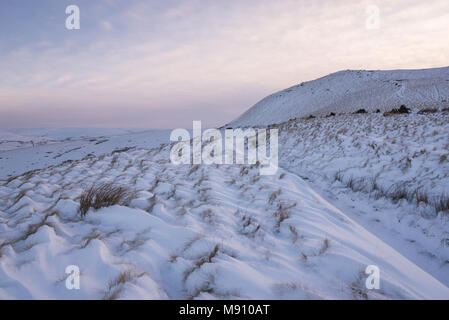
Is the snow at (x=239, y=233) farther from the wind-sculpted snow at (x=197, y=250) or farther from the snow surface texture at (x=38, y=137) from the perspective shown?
the snow surface texture at (x=38, y=137)

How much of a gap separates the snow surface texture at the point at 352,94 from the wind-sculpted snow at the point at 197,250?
98.1 feet

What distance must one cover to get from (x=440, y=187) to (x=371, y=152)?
2.46m

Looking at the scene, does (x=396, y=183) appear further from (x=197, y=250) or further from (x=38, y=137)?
(x=38, y=137)

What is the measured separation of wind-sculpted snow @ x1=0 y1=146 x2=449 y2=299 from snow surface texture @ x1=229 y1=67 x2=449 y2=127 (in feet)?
98.1

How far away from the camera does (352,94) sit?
3822 cm

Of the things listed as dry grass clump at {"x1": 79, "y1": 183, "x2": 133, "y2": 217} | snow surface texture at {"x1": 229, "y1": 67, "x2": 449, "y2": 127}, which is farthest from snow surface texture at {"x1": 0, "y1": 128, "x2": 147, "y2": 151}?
snow surface texture at {"x1": 229, "y1": 67, "x2": 449, "y2": 127}

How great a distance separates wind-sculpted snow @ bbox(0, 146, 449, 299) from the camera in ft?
6.12

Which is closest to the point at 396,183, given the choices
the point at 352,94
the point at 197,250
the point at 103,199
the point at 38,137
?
the point at 197,250

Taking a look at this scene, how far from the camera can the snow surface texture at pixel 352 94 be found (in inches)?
1159

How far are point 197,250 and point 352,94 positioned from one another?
43.6 meters

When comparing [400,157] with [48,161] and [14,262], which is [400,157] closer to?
[14,262]

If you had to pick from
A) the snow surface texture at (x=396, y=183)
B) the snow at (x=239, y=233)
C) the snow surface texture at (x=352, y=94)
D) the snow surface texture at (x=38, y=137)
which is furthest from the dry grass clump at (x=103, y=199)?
the snow surface texture at (x=38, y=137)

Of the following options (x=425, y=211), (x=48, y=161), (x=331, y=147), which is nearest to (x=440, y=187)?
(x=425, y=211)

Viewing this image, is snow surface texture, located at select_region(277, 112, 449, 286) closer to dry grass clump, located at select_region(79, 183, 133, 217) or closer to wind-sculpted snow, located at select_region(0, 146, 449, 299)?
wind-sculpted snow, located at select_region(0, 146, 449, 299)
